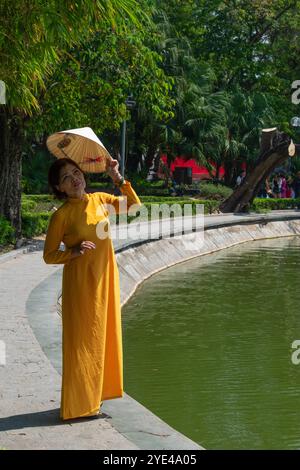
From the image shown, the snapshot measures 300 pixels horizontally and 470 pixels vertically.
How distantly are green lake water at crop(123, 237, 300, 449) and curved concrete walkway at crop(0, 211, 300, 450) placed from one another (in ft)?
2.87

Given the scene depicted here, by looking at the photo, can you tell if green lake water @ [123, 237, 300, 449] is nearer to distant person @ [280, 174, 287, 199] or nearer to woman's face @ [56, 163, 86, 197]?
woman's face @ [56, 163, 86, 197]

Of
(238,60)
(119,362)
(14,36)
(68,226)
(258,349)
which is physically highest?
(238,60)

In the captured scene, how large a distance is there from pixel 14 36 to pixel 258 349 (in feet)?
16.2

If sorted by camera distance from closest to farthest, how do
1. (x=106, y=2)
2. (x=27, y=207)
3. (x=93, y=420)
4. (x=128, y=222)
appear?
1. (x=93, y=420)
2. (x=106, y=2)
3. (x=27, y=207)
4. (x=128, y=222)

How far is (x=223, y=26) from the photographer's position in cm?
4619

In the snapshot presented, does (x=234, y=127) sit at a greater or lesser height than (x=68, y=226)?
greater

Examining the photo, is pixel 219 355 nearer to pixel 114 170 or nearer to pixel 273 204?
Answer: pixel 114 170

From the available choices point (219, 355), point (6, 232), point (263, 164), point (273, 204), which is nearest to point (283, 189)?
point (273, 204)

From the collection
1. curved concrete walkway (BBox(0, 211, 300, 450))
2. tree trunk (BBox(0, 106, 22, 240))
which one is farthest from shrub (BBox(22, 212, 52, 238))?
curved concrete walkway (BBox(0, 211, 300, 450))

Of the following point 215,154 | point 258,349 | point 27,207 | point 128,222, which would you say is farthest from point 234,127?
point 258,349

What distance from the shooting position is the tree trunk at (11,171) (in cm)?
2028

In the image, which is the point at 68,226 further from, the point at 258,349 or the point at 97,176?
the point at 97,176

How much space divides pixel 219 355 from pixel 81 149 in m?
4.35

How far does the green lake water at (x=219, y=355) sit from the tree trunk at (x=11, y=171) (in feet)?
12.9
